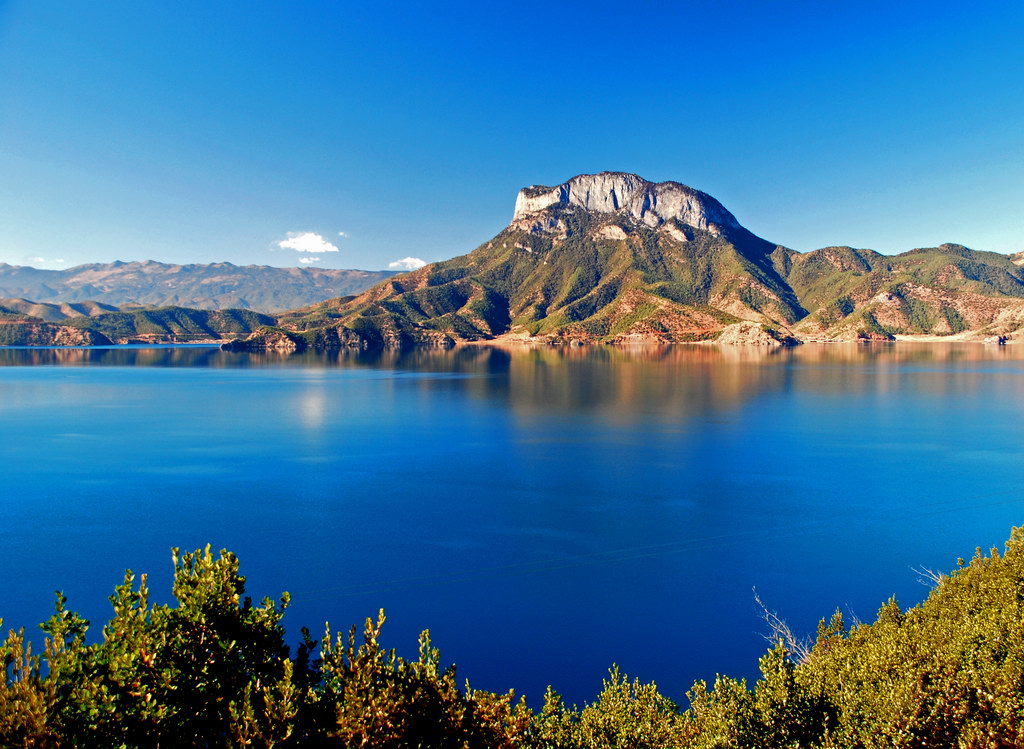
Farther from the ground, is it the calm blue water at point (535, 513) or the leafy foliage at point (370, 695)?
the leafy foliage at point (370, 695)

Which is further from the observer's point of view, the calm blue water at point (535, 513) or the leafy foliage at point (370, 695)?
the calm blue water at point (535, 513)

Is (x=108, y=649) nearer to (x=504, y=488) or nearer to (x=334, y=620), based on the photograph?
(x=334, y=620)

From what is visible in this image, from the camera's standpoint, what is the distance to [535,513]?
53188 millimetres

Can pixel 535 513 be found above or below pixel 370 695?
below

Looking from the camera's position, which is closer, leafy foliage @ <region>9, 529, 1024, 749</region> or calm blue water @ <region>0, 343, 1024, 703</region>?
leafy foliage @ <region>9, 529, 1024, 749</region>

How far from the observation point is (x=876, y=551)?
146 ft

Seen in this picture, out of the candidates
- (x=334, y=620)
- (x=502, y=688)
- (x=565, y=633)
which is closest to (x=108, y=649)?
(x=502, y=688)

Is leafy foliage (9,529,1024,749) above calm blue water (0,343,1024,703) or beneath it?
above

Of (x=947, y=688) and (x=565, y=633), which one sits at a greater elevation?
(x=947, y=688)

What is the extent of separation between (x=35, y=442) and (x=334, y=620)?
78.1 m

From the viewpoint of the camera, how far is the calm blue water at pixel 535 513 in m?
34.1

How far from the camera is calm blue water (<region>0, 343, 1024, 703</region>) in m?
34.1

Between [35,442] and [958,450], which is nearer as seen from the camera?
[958,450]

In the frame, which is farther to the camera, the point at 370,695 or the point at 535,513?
the point at 535,513
